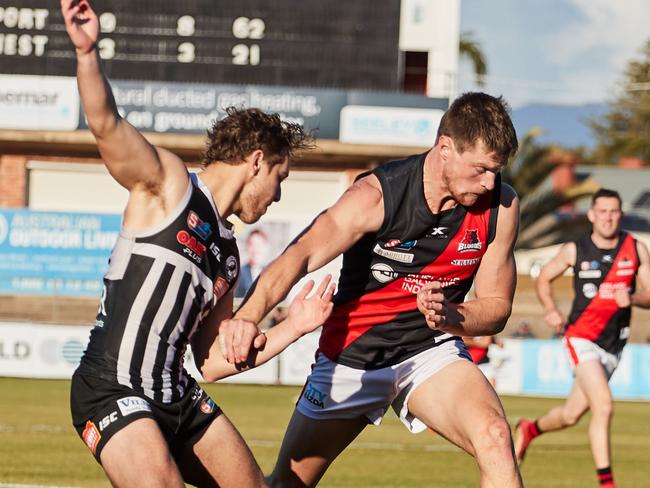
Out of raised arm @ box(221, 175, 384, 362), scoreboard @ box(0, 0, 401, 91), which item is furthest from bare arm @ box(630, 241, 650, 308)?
scoreboard @ box(0, 0, 401, 91)

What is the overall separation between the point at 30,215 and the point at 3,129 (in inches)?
123

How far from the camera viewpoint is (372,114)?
31547mm

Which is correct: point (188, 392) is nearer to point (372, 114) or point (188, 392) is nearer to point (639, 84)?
point (372, 114)

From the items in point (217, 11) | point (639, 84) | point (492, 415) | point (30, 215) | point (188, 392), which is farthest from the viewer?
point (639, 84)

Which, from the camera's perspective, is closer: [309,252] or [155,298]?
[155,298]

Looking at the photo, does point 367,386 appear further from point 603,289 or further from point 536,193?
point 536,193

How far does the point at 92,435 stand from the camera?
5.77 meters

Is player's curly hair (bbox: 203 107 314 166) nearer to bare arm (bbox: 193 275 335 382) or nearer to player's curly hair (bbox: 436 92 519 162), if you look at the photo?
bare arm (bbox: 193 275 335 382)

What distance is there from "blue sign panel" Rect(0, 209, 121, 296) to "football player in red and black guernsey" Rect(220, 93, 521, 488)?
925 inches

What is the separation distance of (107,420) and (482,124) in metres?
2.37

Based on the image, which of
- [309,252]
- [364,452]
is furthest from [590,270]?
[309,252]

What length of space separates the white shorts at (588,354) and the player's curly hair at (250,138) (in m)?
6.36

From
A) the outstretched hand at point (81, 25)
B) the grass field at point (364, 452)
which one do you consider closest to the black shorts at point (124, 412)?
the outstretched hand at point (81, 25)

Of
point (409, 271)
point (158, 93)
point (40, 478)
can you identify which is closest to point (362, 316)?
point (409, 271)
